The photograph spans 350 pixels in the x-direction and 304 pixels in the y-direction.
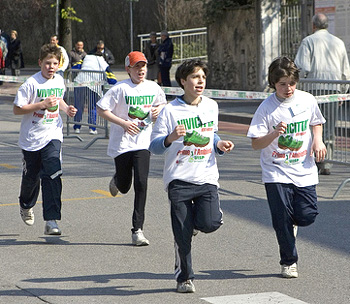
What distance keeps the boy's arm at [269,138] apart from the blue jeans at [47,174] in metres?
2.29

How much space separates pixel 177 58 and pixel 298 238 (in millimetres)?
A: 25808

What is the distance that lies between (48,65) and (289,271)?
306 centimetres

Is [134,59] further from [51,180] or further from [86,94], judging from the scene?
[86,94]

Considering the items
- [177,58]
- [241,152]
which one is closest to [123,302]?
[241,152]

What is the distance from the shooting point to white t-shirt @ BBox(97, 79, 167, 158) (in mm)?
8062

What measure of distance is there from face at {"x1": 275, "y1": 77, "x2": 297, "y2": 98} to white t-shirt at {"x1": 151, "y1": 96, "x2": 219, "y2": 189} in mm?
533

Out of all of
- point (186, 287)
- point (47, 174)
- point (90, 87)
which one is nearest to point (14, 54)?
point (90, 87)

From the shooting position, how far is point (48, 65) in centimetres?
827

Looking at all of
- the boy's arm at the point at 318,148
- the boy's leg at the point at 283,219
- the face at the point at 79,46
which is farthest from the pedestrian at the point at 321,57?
the face at the point at 79,46

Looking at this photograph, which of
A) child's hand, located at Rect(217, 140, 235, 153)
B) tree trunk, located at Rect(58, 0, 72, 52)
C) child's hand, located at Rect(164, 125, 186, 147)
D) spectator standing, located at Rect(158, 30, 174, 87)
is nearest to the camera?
child's hand, located at Rect(164, 125, 186, 147)

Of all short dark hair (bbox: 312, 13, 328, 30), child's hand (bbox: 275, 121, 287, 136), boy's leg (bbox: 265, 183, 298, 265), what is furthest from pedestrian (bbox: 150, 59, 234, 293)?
short dark hair (bbox: 312, 13, 328, 30)

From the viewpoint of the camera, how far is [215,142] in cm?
649

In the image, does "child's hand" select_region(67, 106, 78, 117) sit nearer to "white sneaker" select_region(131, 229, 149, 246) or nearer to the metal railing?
"white sneaker" select_region(131, 229, 149, 246)

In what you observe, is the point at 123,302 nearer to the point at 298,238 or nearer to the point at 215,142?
the point at 215,142
